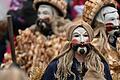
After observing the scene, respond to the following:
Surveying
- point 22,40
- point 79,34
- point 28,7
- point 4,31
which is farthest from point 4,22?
point 79,34

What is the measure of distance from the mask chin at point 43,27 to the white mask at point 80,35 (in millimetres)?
2422

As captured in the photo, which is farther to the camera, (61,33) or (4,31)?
(4,31)

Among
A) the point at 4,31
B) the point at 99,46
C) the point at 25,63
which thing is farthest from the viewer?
the point at 4,31

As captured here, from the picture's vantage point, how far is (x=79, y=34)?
6676 millimetres

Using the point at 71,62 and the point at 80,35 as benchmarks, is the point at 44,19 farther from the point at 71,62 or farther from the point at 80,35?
the point at 71,62

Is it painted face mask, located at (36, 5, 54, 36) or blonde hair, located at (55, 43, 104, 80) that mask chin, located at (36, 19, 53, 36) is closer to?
painted face mask, located at (36, 5, 54, 36)

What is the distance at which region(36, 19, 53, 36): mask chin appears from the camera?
9.12m

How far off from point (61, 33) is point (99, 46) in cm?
192

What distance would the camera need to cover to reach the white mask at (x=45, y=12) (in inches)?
362

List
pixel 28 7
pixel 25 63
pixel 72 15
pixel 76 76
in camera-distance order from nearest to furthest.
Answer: pixel 76 76, pixel 25 63, pixel 28 7, pixel 72 15

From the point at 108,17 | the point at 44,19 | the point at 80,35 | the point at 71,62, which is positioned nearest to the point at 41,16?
the point at 44,19

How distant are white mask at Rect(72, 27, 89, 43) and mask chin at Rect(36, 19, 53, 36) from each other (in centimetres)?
242

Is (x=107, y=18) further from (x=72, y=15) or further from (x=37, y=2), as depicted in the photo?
(x=72, y=15)

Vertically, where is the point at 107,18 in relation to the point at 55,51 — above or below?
above
